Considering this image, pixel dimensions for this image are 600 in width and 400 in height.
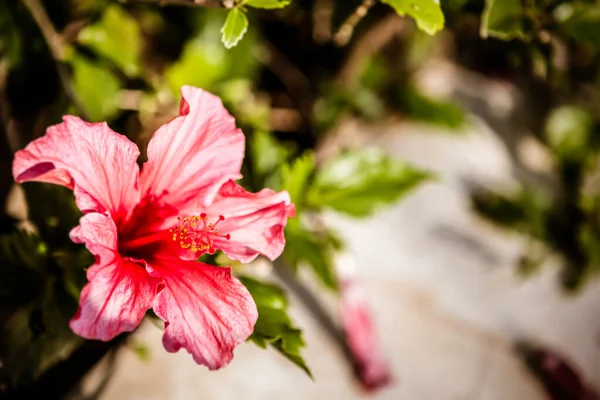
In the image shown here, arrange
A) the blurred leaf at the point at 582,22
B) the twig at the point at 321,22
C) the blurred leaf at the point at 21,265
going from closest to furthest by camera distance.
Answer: the blurred leaf at the point at 21,265, the blurred leaf at the point at 582,22, the twig at the point at 321,22

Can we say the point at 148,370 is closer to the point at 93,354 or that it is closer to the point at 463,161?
the point at 93,354

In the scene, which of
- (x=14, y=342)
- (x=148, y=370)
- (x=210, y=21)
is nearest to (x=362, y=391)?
(x=148, y=370)

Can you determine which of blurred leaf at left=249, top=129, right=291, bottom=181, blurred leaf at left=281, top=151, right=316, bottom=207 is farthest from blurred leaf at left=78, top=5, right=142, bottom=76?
blurred leaf at left=281, top=151, right=316, bottom=207

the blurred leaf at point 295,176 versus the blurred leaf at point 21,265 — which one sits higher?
the blurred leaf at point 295,176

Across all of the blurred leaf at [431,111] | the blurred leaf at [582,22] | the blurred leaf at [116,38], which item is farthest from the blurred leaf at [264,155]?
the blurred leaf at [431,111]

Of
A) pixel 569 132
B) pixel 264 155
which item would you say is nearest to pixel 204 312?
pixel 264 155

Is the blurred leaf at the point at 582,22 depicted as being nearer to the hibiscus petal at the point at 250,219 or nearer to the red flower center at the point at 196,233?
the hibiscus petal at the point at 250,219
